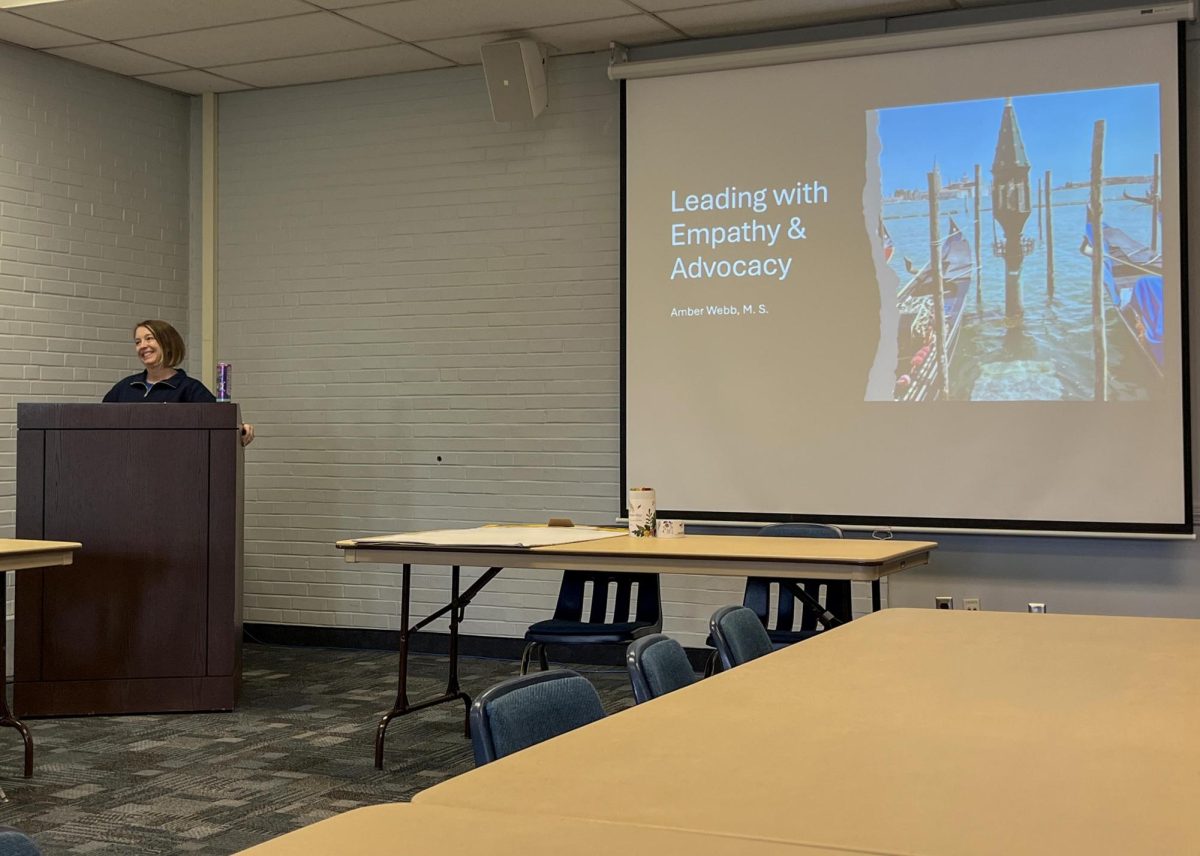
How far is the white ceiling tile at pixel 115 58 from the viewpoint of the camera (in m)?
6.51

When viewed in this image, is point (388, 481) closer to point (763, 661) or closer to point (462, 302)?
point (462, 302)

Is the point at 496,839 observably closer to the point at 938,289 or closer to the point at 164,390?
the point at 164,390

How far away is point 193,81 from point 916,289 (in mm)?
4053

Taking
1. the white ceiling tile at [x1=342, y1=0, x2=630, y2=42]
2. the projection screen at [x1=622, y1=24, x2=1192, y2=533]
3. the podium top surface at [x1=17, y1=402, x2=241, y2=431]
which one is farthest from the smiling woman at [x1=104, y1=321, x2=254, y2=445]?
the projection screen at [x1=622, y1=24, x2=1192, y2=533]

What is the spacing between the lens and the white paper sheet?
14.5ft

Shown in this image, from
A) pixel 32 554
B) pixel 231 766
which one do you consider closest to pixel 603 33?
pixel 32 554

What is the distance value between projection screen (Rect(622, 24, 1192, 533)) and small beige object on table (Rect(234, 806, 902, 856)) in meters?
4.63

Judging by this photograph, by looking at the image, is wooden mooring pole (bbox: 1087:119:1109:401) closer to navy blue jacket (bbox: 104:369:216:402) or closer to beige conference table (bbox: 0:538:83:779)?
navy blue jacket (bbox: 104:369:216:402)

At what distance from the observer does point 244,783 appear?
4.26 metres

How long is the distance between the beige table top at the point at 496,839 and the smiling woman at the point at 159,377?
4559 mm

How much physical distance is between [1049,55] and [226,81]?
4262 millimetres

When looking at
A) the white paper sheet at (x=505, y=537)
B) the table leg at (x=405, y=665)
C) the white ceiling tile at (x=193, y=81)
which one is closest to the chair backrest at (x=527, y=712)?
the white paper sheet at (x=505, y=537)

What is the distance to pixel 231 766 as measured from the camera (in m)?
4.49

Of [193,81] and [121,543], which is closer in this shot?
[121,543]
